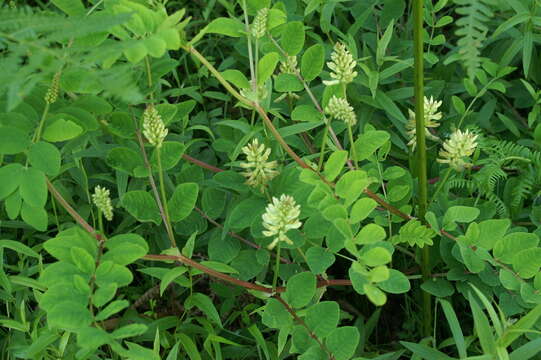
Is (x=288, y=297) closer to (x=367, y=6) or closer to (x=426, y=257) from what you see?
(x=426, y=257)

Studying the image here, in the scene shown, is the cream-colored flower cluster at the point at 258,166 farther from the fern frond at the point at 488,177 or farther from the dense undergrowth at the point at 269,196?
the fern frond at the point at 488,177

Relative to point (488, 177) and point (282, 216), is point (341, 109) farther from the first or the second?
point (488, 177)

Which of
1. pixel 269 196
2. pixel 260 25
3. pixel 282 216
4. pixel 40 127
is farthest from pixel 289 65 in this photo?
pixel 40 127

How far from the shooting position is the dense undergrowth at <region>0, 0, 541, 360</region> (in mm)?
1209

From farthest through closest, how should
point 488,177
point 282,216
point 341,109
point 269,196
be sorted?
point 488,177
point 269,196
point 341,109
point 282,216

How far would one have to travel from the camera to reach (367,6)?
2.03 meters

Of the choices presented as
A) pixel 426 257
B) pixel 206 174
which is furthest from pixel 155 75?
pixel 426 257

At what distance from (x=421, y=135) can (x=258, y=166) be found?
1.18 ft

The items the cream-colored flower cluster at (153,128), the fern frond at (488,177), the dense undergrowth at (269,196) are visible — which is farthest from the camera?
the fern frond at (488,177)

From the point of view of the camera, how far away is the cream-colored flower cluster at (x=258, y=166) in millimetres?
1388

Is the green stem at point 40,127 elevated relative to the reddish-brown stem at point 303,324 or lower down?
elevated

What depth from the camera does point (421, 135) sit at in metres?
1.44

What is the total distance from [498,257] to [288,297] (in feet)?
1.52

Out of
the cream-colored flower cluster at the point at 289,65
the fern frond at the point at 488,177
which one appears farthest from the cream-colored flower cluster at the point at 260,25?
the fern frond at the point at 488,177
